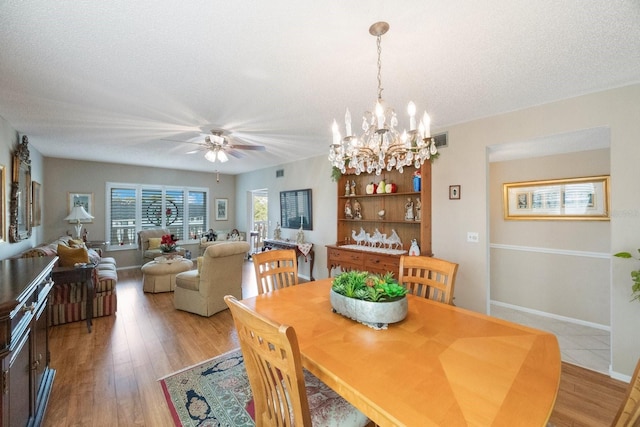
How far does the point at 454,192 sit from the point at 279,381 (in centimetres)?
313

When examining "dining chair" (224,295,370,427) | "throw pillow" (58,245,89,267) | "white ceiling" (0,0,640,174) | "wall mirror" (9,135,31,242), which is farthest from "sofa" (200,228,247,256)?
"dining chair" (224,295,370,427)

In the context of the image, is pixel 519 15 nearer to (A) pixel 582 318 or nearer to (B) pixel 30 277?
(B) pixel 30 277

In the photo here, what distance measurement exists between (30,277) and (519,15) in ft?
11.0

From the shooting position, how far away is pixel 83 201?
6078 millimetres

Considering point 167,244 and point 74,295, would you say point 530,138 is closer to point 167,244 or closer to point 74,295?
point 74,295

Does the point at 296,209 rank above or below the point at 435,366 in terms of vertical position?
above

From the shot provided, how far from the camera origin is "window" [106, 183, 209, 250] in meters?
6.50

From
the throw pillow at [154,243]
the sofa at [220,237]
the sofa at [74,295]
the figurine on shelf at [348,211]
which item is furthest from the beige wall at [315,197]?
the sofa at [74,295]

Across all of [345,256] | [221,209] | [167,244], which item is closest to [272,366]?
[345,256]

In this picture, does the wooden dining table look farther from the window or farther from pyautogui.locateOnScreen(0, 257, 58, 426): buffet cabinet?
the window

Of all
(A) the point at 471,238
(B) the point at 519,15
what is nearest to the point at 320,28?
(B) the point at 519,15

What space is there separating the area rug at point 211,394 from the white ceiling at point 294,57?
2.57 meters

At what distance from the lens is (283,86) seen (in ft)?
7.95

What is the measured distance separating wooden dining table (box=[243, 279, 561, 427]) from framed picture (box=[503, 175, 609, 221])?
3.07 meters
